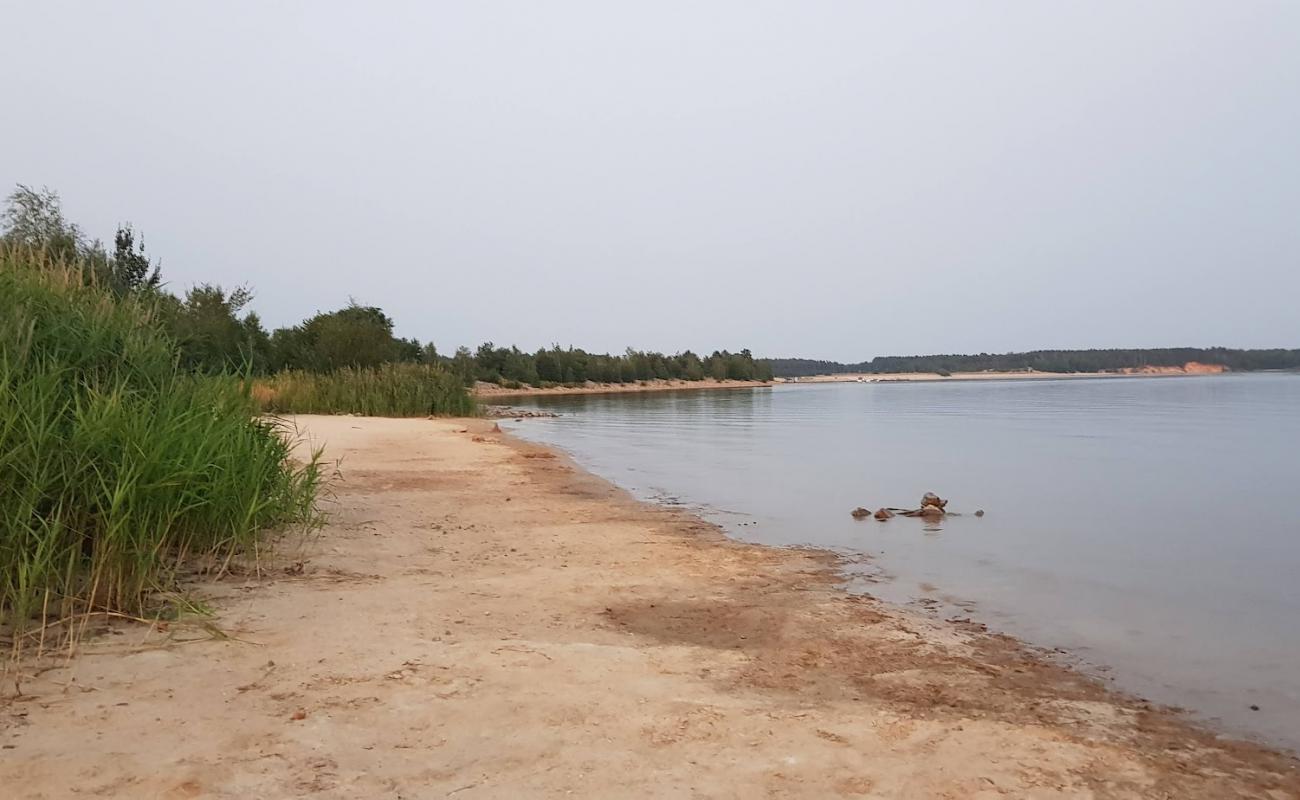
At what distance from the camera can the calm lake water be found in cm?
560

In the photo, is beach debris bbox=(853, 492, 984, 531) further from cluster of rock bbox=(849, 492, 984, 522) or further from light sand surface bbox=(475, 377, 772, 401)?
light sand surface bbox=(475, 377, 772, 401)

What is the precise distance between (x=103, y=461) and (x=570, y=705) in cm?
306

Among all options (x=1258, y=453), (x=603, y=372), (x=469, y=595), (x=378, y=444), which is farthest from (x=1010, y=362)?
(x=469, y=595)

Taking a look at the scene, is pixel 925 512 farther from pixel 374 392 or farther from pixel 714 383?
pixel 714 383

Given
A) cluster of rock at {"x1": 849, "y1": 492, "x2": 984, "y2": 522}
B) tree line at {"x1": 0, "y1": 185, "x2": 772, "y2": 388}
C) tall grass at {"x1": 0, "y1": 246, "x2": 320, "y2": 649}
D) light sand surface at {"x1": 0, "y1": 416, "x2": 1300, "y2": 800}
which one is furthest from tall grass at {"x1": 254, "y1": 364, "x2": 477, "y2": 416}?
light sand surface at {"x1": 0, "y1": 416, "x2": 1300, "y2": 800}

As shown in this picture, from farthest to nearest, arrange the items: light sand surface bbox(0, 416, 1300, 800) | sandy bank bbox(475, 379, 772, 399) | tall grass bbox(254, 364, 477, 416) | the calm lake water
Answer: sandy bank bbox(475, 379, 772, 399)
tall grass bbox(254, 364, 477, 416)
the calm lake water
light sand surface bbox(0, 416, 1300, 800)

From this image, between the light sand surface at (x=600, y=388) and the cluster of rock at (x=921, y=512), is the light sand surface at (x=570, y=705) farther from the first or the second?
the light sand surface at (x=600, y=388)

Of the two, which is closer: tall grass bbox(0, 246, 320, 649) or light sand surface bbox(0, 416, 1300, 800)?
light sand surface bbox(0, 416, 1300, 800)

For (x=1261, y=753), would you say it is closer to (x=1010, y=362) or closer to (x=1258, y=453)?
(x=1258, y=453)

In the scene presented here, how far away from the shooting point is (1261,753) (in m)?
3.93

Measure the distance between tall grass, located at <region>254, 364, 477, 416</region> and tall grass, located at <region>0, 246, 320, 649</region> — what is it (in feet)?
71.6

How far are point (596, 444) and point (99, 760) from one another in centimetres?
2023

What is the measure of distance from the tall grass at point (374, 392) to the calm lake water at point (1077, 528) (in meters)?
6.29

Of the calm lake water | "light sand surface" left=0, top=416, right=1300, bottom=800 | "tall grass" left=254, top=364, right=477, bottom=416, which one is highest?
"tall grass" left=254, top=364, right=477, bottom=416
